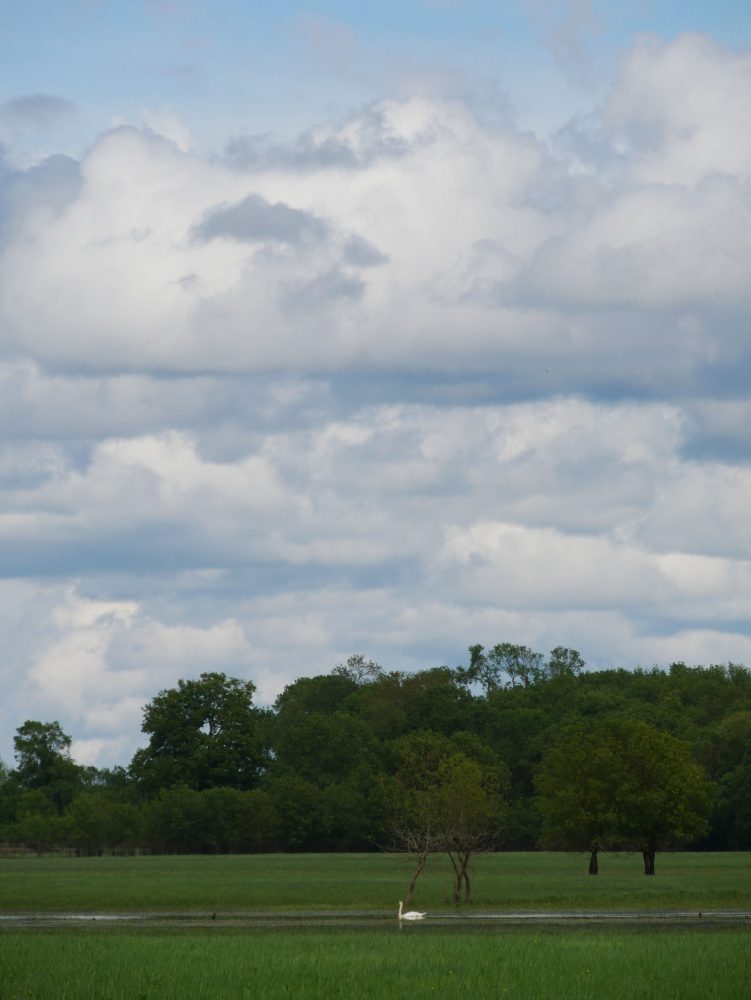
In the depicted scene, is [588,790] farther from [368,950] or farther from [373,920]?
[368,950]

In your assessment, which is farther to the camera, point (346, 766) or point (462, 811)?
point (346, 766)

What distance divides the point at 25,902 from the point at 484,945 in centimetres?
3427

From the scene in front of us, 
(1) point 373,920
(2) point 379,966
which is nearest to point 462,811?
(1) point 373,920

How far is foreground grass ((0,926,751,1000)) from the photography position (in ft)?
122

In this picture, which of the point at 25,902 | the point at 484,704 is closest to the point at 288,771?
the point at 484,704

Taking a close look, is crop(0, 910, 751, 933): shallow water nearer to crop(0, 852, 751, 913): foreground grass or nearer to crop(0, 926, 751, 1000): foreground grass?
crop(0, 852, 751, 913): foreground grass

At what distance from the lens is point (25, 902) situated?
2960 inches

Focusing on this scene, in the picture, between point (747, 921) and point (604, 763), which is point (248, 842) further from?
point (747, 921)

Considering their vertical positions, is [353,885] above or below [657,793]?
below

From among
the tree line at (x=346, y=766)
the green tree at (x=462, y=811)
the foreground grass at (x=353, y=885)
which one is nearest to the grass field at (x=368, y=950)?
the foreground grass at (x=353, y=885)

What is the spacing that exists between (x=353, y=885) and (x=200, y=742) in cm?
9400

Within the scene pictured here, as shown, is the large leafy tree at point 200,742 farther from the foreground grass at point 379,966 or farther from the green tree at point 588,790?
the foreground grass at point 379,966

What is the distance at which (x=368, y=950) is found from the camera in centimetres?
4666

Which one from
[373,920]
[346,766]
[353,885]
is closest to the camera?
[373,920]
